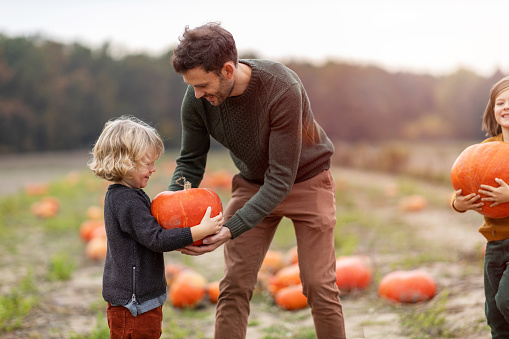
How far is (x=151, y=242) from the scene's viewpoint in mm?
2518

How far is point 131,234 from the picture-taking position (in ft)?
8.42

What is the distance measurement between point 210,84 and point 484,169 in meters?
1.48

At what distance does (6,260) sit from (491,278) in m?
5.55

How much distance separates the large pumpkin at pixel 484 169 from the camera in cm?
270

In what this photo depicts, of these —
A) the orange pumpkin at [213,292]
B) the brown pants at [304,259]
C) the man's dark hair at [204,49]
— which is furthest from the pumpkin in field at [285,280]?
the man's dark hair at [204,49]

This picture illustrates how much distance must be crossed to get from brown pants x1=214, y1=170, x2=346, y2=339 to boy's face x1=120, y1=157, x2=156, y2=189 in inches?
28.7

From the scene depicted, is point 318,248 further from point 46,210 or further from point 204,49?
point 46,210

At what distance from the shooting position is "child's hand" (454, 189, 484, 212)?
2.76 meters

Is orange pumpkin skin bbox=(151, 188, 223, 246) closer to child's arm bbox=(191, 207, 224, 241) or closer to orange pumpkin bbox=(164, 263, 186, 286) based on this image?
child's arm bbox=(191, 207, 224, 241)

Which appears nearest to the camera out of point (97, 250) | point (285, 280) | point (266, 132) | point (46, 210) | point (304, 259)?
point (266, 132)

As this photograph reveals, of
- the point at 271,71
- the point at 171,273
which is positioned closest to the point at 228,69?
the point at 271,71

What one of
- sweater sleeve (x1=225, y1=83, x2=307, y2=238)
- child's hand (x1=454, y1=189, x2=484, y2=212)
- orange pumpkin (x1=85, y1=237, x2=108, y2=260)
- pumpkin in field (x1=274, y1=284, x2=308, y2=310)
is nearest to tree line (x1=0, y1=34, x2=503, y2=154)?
orange pumpkin (x1=85, y1=237, x2=108, y2=260)

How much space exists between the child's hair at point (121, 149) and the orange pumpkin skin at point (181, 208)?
0.25m

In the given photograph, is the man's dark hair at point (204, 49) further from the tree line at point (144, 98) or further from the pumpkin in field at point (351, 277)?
the tree line at point (144, 98)
